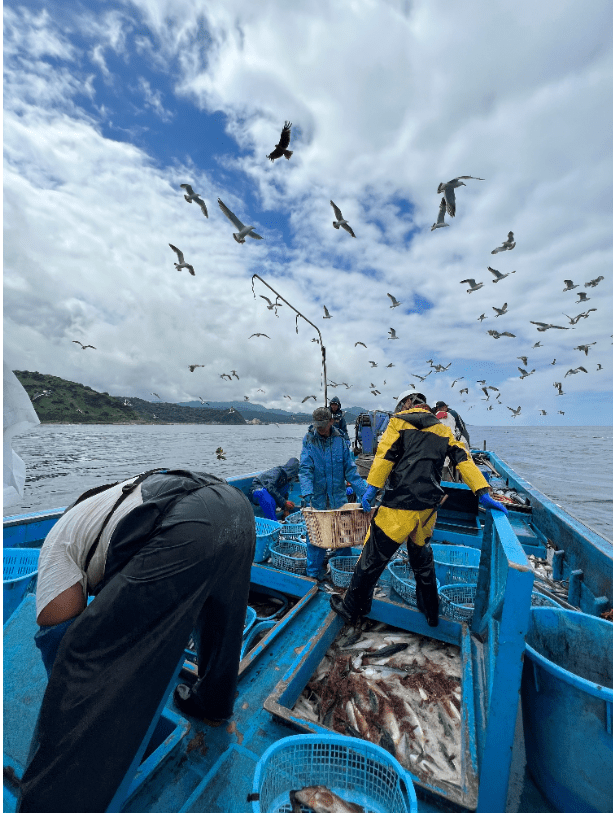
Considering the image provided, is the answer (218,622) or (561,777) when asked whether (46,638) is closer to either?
(218,622)

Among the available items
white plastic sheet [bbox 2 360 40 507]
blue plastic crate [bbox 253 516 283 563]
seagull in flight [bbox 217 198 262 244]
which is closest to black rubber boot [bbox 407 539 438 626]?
blue plastic crate [bbox 253 516 283 563]

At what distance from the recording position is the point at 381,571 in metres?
3.15

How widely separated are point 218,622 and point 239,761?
81cm

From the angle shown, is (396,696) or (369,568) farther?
(369,568)

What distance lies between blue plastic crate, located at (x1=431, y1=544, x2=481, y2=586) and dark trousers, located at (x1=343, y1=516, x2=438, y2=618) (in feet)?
2.90

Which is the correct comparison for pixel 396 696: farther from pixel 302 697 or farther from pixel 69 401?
pixel 69 401

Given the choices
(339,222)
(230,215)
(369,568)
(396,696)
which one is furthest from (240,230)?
(396,696)

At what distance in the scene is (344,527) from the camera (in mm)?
4027

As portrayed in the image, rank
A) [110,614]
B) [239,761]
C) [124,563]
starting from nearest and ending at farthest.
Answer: [110,614]
[124,563]
[239,761]

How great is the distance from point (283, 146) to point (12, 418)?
5184 mm

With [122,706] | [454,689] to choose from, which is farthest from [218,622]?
[454,689]

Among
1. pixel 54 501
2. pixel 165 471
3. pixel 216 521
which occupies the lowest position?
pixel 54 501

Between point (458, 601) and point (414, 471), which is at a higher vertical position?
point (414, 471)

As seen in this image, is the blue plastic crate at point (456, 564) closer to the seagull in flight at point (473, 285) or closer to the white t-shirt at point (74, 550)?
the white t-shirt at point (74, 550)
